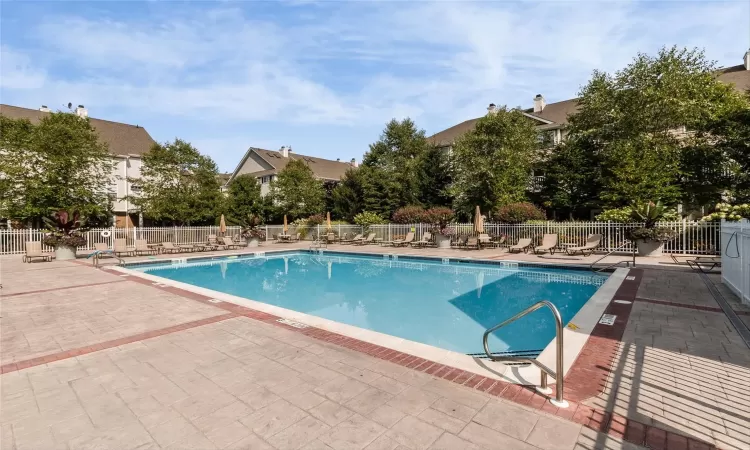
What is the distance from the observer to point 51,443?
247 centimetres

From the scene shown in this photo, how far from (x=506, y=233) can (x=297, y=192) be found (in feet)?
60.4

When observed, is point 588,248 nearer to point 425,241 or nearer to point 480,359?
point 425,241

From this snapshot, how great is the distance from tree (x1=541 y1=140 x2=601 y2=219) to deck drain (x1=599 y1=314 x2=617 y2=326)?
58.7ft

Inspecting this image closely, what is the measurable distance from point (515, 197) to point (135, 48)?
20.1m

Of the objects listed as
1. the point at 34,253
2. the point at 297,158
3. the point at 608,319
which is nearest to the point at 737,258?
the point at 608,319

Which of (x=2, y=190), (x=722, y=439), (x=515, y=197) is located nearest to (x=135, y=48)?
(x=722, y=439)

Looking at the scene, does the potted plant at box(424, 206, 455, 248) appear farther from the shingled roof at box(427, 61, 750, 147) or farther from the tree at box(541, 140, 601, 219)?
the shingled roof at box(427, 61, 750, 147)

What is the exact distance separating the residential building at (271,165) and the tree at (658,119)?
24592 millimetres

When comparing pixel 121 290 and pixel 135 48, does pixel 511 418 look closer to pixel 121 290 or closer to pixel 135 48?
pixel 121 290

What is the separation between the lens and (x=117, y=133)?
2941cm

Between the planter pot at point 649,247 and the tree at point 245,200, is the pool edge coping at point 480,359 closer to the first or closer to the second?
the planter pot at point 649,247

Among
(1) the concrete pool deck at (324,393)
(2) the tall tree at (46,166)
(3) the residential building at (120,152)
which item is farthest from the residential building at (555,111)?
(3) the residential building at (120,152)

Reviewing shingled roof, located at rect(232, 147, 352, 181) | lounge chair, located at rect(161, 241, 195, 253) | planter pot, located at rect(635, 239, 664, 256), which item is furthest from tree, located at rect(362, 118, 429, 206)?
planter pot, located at rect(635, 239, 664, 256)

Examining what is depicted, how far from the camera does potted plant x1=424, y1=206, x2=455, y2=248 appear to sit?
1906 cm
